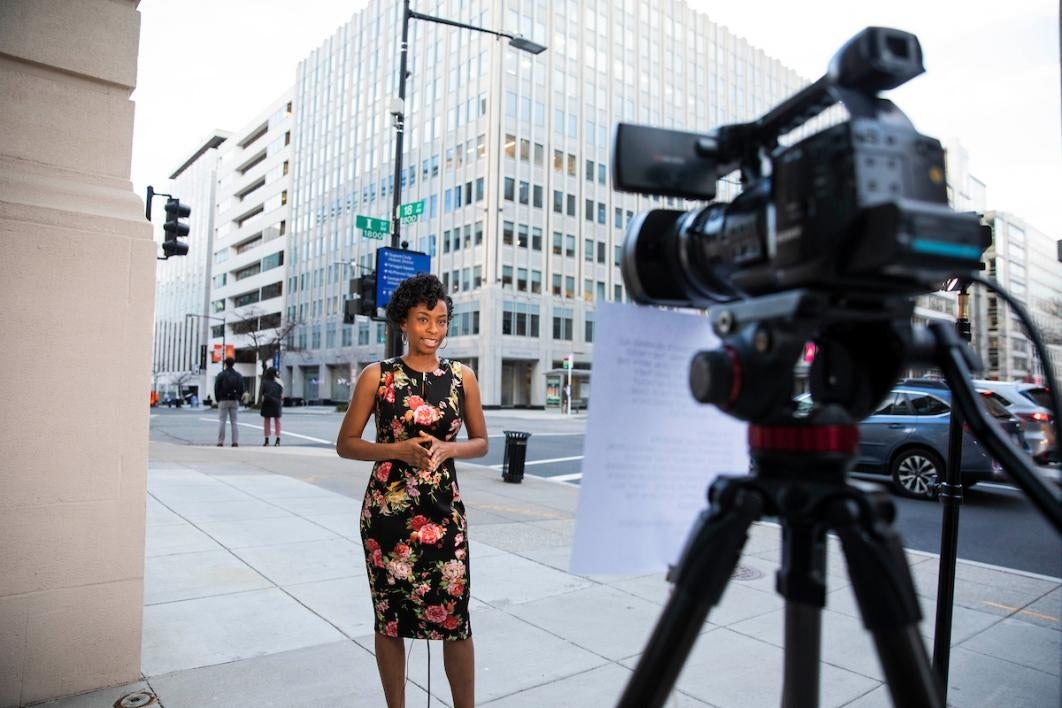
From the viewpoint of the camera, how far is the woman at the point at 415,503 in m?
2.56

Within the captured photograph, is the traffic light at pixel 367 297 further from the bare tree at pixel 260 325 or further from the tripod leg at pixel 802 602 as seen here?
the bare tree at pixel 260 325

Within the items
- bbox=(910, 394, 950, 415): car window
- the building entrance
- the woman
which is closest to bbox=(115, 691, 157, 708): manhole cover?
the woman

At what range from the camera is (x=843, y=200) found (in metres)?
→ 0.85

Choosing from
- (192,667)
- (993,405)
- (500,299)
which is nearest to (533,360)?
(500,299)

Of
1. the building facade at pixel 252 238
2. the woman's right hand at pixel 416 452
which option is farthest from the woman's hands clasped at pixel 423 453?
the building facade at pixel 252 238

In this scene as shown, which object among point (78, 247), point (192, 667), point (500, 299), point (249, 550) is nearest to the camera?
point (78, 247)

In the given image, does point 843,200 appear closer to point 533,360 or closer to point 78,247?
point 78,247

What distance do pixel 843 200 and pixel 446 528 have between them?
2114 mm

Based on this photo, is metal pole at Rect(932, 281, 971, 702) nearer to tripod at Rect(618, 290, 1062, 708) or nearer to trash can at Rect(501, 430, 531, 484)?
tripod at Rect(618, 290, 1062, 708)

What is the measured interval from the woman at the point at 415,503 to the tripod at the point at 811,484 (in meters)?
1.67

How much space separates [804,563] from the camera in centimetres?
102

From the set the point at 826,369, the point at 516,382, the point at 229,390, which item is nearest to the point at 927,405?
the point at 826,369

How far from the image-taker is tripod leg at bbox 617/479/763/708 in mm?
973

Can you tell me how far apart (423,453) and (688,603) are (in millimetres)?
1676
